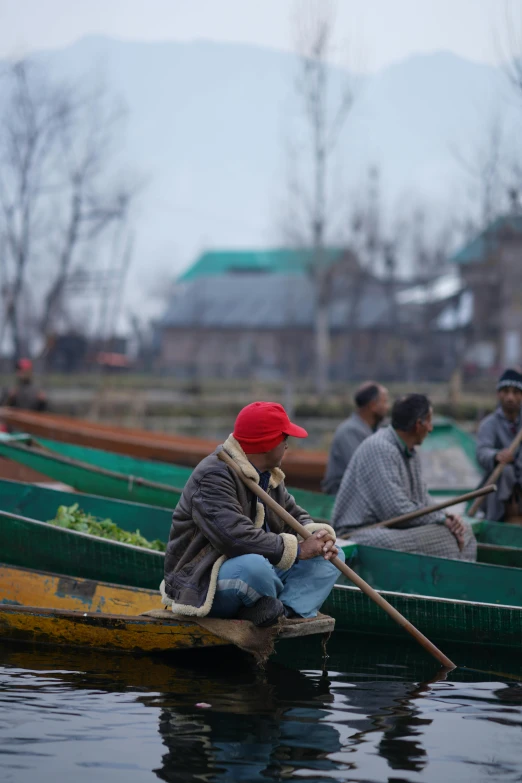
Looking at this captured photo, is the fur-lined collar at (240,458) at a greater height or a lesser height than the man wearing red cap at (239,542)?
greater

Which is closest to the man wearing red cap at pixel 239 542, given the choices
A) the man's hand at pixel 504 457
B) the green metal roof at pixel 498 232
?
the man's hand at pixel 504 457

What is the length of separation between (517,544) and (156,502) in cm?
329

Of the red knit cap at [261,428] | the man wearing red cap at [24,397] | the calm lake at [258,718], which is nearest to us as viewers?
the calm lake at [258,718]

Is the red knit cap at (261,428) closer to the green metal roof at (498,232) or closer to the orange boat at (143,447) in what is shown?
the orange boat at (143,447)

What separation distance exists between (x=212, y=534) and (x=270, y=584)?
396 millimetres

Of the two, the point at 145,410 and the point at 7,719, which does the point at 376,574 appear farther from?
the point at 145,410

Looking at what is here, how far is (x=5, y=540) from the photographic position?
658 centimetres

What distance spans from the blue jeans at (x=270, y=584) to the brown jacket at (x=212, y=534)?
52mm

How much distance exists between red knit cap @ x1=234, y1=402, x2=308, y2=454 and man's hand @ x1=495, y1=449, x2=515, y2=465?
360 centimetres

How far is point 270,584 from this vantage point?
4.92m

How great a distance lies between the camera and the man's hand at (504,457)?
26.4ft

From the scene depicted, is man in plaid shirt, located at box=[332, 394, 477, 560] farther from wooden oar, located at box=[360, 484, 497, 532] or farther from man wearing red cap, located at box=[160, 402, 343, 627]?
man wearing red cap, located at box=[160, 402, 343, 627]

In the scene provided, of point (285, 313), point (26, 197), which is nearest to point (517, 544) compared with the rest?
point (26, 197)

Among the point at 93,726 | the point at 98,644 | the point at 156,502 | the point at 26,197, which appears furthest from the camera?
the point at 26,197
